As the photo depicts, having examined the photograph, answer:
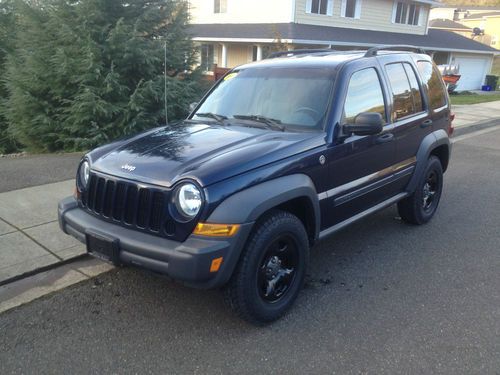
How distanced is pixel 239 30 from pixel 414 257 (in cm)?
1986

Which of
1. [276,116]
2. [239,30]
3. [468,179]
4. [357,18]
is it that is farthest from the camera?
[357,18]

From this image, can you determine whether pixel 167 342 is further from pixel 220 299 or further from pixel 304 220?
pixel 304 220

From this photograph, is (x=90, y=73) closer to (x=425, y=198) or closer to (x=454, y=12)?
(x=425, y=198)

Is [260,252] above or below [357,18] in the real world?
below

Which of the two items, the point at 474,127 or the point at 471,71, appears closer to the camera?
the point at 474,127

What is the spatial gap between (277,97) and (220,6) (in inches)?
888

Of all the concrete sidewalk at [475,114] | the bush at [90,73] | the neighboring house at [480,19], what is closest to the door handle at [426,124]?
the bush at [90,73]

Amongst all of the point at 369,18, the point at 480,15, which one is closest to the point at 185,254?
the point at 369,18

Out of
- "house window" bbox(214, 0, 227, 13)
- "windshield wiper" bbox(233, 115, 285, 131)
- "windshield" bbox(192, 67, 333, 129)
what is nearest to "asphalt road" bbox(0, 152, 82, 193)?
"windshield" bbox(192, 67, 333, 129)

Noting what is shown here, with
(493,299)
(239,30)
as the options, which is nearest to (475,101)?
(239,30)

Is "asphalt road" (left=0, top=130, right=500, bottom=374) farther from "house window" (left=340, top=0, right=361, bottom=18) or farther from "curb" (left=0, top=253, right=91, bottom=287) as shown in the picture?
"house window" (left=340, top=0, right=361, bottom=18)

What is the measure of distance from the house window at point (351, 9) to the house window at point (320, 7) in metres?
1.11

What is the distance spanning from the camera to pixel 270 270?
3.33 meters

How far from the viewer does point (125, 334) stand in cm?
320
